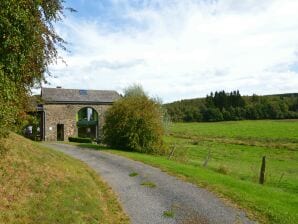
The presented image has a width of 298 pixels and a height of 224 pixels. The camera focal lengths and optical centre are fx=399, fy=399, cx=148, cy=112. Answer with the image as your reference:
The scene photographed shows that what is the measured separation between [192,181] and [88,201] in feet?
18.1

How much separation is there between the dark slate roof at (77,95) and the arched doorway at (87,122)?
1701 millimetres

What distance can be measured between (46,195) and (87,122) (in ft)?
129

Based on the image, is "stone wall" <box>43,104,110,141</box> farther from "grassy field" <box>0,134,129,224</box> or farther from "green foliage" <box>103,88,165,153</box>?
"grassy field" <box>0,134,129,224</box>

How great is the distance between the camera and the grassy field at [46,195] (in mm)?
8992

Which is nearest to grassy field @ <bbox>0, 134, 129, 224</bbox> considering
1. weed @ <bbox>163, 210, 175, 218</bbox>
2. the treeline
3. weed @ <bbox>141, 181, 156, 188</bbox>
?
weed @ <bbox>163, 210, 175, 218</bbox>

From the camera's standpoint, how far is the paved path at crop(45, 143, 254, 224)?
10164 mm

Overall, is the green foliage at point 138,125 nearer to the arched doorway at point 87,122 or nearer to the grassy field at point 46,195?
the grassy field at point 46,195

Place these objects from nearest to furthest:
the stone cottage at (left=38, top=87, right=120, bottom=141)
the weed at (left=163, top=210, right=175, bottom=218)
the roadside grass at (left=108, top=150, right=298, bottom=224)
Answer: the weed at (left=163, top=210, right=175, bottom=218), the roadside grass at (left=108, top=150, right=298, bottom=224), the stone cottage at (left=38, top=87, right=120, bottom=141)

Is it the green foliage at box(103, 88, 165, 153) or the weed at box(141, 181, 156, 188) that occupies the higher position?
the green foliage at box(103, 88, 165, 153)

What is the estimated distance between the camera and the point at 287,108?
432 ft

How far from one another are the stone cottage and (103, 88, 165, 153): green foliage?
45.9 feet

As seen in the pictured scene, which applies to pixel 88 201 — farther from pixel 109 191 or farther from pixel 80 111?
pixel 80 111

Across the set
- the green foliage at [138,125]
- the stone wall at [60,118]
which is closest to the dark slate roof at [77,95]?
the stone wall at [60,118]

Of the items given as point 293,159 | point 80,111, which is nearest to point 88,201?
point 293,159
